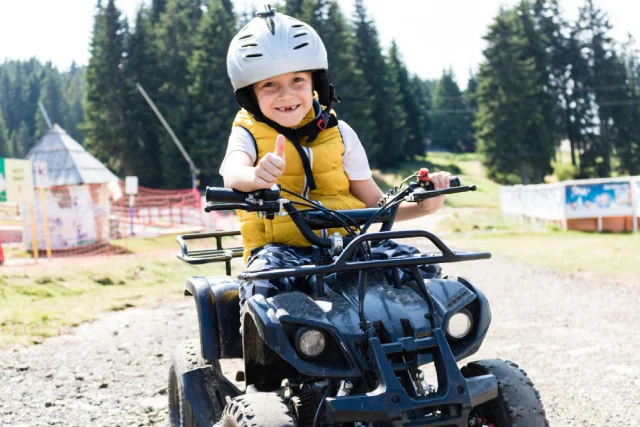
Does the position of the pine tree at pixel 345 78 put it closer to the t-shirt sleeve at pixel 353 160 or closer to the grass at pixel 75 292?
the grass at pixel 75 292

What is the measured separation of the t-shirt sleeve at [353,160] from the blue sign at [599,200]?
20471 millimetres

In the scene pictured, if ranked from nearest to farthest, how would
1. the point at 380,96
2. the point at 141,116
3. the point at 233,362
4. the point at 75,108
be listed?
the point at 233,362 → the point at 141,116 → the point at 380,96 → the point at 75,108

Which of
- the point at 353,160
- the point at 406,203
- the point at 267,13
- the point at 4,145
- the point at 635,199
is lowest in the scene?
the point at 635,199

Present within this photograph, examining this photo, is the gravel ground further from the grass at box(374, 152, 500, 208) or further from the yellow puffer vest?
the grass at box(374, 152, 500, 208)

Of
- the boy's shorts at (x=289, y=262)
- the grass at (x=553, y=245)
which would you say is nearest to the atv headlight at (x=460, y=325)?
the boy's shorts at (x=289, y=262)

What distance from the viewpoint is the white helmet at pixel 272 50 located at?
11.1 feet

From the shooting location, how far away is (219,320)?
3324 millimetres

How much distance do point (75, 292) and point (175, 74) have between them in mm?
49816

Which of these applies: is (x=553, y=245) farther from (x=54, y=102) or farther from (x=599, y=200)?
(x=54, y=102)

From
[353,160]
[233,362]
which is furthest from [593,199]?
[353,160]

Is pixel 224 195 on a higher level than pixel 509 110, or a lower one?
lower

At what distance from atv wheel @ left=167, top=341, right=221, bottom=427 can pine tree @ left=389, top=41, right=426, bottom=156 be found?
6480 cm

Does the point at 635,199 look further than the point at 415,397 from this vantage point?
Yes

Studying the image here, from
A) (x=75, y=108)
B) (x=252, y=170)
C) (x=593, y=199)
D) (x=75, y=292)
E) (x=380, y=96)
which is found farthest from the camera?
(x=75, y=108)
